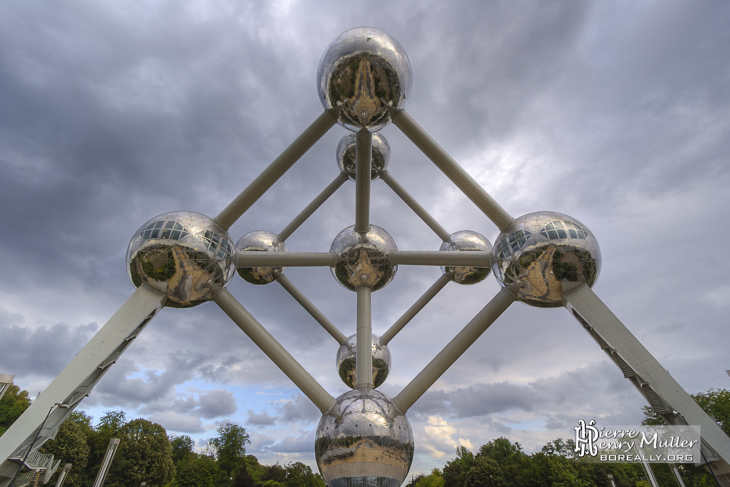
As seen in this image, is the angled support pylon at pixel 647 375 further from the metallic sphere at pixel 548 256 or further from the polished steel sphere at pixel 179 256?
the polished steel sphere at pixel 179 256

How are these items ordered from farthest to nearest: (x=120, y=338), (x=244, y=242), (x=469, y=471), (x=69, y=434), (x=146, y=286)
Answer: (x=469, y=471) → (x=69, y=434) → (x=244, y=242) → (x=146, y=286) → (x=120, y=338)

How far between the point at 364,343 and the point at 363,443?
243cm

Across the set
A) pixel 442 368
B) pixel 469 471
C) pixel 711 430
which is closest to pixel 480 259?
pixel 442 368

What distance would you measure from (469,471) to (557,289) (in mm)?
34142

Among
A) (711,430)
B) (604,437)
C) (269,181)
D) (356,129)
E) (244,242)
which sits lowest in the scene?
(711,430)

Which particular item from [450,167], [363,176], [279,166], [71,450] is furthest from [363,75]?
[71,450]

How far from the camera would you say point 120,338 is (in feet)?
22.5

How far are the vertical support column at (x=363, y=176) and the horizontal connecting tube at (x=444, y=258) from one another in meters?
1.25

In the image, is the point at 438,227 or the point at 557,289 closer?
the point at 557,289

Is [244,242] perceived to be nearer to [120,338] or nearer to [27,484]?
[120,338]

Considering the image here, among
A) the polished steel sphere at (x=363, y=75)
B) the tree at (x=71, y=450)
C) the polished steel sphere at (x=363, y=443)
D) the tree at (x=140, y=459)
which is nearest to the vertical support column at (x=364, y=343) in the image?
the polished steel sphere at (x=363, y=443)

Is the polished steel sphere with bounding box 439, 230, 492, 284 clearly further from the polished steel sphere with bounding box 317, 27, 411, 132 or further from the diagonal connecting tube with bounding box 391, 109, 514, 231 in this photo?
the polished steel sphere with bounding box 317, 27, 411, 132

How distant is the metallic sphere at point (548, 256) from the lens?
750 centimetres

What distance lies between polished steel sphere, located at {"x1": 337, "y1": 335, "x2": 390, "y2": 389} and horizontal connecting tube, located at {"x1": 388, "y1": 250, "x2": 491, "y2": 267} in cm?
369
